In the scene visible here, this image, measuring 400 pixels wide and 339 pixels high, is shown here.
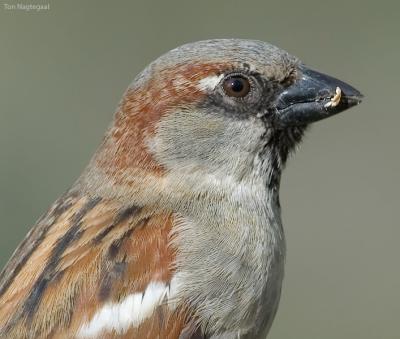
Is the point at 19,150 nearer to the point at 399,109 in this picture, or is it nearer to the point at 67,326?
the point at 399,109

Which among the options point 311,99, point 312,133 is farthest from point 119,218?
point 312,133

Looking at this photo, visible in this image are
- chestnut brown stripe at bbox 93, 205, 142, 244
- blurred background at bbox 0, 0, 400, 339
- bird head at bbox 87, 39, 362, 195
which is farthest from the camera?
blurred background at bbox 0, 0, 400, 339

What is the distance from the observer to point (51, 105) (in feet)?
28.0

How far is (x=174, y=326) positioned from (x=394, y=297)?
11.8 ft

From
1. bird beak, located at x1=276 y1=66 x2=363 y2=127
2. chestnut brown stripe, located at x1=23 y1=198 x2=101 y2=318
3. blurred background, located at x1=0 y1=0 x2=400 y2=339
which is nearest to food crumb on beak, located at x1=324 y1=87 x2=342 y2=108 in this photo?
bird beak, located at x1=276 y1=66 x2=363 y2=127

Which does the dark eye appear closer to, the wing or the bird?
the bird

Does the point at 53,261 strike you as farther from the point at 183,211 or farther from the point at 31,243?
the point at 183,211

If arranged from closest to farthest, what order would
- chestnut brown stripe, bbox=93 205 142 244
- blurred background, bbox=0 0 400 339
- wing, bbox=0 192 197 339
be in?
wing, bbox=0 192 197 339 < chestnut brown stripe, bbox=93 205 142 244 < blurred background, bbox=0 0 400 339

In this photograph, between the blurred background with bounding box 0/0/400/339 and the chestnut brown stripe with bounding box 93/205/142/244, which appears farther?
the blurred background with bounding box 0/0/400/339

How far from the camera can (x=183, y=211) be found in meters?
4.41

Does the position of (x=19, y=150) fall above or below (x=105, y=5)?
below

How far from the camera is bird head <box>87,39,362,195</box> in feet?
14.7

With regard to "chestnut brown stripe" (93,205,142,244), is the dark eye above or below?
above

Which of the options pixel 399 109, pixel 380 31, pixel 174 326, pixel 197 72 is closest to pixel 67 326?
pixel 174 326
